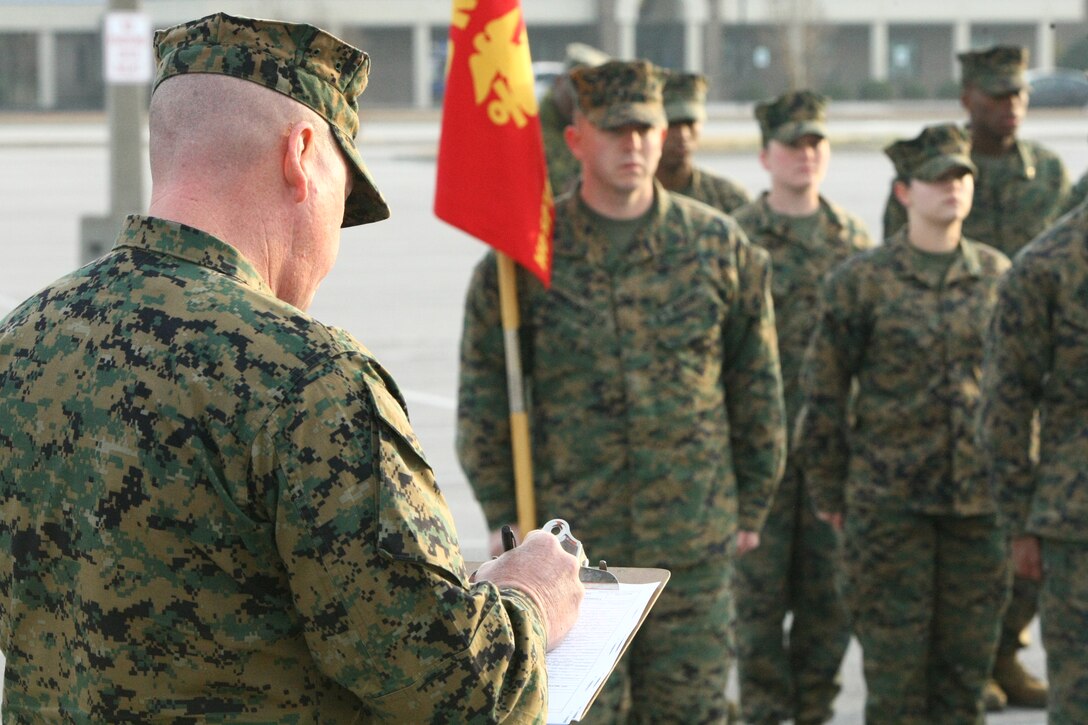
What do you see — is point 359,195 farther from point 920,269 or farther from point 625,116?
point 920,269

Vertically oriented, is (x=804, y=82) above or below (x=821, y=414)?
above

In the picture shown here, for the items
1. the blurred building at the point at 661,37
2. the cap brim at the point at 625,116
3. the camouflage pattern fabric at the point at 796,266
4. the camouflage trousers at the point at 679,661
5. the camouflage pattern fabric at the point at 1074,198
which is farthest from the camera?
the blurred building at the point at 661,37

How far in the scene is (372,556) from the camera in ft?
6.51

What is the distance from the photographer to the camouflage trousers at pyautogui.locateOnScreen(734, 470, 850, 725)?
5984 mm

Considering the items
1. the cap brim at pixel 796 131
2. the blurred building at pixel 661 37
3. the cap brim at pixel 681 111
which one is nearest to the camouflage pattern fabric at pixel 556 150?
the cap brim at pixel 681 111

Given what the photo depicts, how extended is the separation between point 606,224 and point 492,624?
3.07m

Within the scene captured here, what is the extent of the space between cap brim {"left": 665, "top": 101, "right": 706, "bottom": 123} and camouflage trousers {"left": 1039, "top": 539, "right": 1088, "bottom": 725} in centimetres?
282

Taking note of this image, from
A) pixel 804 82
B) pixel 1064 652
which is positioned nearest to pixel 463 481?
pixel 1064 652

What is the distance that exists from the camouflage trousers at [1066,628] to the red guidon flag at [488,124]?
171cm

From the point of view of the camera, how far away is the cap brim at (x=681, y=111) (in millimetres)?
6836

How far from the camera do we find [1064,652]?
4.55m

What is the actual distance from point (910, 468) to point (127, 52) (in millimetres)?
7288

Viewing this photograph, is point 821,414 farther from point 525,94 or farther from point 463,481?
point 463,481

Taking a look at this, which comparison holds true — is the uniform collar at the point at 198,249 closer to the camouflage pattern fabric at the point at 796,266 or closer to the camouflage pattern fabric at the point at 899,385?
the camouflage pattern fabric at the point at 899,385
